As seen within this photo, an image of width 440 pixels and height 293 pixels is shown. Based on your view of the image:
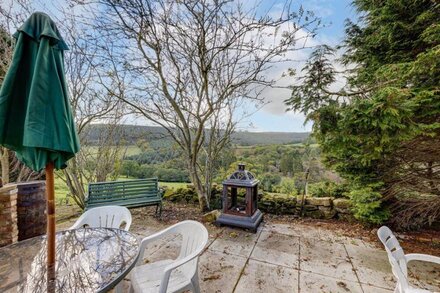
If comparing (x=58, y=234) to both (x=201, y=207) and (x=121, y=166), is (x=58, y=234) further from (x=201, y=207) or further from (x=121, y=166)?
(x=121, y=166)

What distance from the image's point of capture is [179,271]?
185cm

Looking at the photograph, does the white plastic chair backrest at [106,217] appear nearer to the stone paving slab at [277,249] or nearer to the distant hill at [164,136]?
the stone paving slab at [277,249]

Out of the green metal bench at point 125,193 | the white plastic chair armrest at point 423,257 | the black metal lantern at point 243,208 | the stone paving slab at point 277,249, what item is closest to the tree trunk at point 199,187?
the green metal bench at point 125,193

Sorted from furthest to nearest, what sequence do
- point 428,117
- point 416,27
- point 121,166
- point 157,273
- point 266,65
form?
point 121,166 → point 266,65 → point 416,27 → point 428,117 → point 157,273

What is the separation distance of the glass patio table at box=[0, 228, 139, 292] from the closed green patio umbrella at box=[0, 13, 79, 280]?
0.15m

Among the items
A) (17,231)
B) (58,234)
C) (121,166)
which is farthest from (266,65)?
(17,231)

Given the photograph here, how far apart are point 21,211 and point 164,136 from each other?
2.79 metres

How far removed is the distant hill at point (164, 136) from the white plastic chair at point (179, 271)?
3.29m

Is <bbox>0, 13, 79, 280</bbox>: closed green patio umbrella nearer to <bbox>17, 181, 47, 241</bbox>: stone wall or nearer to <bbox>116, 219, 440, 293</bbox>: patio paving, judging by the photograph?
<bbox>116, 219, 440, 293</bbox>: patio paving

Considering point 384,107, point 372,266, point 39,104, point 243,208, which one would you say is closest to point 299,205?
point 243,208

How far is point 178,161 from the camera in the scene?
5617 millimetres

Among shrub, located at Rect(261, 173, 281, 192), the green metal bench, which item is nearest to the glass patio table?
the green metal bench

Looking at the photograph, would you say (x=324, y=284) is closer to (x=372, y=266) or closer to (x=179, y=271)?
(x=372, y=266)

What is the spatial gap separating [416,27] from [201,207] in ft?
17.0
